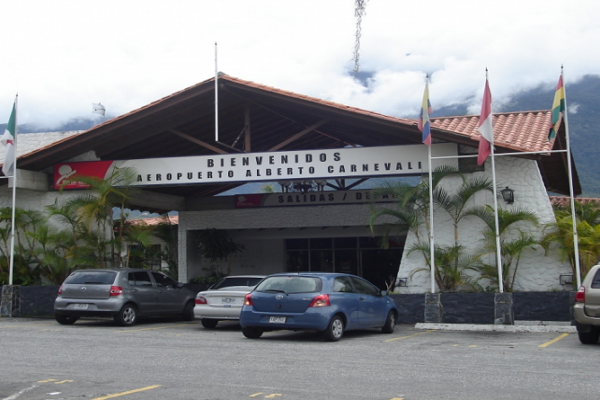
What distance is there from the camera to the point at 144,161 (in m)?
19.6

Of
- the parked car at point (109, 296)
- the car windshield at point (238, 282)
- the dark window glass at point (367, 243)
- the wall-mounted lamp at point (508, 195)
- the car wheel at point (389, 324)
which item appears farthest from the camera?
the dark window glass at point (367, 243)

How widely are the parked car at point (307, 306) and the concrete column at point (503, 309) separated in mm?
3570

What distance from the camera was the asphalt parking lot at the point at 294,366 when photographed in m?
7.27

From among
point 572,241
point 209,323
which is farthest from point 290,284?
point 572,241

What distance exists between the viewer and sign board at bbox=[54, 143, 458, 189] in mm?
17859

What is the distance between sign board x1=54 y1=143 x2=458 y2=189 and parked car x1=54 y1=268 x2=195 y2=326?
11.6 ft

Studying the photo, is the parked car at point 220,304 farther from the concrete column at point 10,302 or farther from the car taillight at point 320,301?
the concrete column at point 10,302

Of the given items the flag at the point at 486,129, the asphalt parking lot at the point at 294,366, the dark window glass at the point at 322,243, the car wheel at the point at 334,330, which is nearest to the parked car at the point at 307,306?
the car wheel at the point at 334,330

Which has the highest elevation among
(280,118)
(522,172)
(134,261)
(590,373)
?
(280,118)

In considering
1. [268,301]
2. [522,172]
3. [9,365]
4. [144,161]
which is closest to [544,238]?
[522,172]

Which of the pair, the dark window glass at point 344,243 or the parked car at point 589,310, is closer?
the parked car at point 589,310

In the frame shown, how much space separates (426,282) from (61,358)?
1027 centimetres

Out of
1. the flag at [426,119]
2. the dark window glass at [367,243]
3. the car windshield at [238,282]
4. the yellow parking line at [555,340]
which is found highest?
the flag at [426,119]

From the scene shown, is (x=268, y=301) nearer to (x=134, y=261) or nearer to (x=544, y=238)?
(x=544, y=238)
